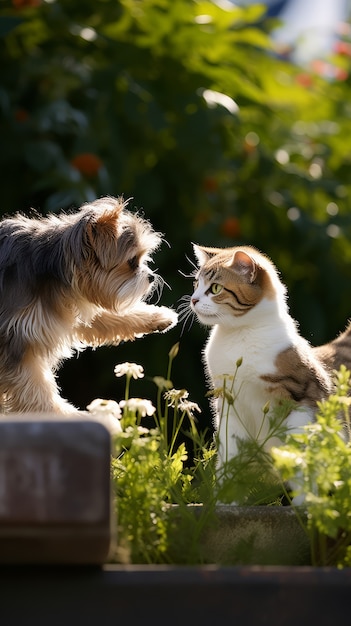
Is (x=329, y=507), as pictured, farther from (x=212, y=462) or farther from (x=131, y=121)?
(x=131, y=121)

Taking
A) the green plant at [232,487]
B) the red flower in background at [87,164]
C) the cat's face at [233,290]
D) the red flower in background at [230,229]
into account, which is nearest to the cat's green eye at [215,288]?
the cat's face at [233,290]

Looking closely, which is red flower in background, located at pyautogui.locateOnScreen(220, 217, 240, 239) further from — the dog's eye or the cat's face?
the cat's face

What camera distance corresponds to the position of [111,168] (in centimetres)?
552

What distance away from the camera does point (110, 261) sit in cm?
341

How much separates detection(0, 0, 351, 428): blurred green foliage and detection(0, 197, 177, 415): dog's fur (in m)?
1.62

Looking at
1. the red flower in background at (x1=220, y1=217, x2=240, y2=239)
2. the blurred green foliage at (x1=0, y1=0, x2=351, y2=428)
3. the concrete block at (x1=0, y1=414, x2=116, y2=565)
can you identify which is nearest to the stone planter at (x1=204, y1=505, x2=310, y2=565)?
the concrete block at (x1=0, y1=414, x2=116, y2=565)

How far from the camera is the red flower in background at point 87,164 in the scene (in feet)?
17.3

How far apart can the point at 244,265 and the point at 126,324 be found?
1.88 ft

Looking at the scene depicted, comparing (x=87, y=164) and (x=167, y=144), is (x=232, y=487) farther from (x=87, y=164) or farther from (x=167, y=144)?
(x=167, y=144)

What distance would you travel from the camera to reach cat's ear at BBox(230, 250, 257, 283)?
10.6 feet

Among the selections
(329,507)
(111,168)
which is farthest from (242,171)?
(329,507)

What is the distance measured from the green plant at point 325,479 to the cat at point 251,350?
526mm

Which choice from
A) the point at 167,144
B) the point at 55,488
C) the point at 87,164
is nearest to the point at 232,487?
the point at 55,488

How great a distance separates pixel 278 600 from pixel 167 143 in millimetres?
4440
